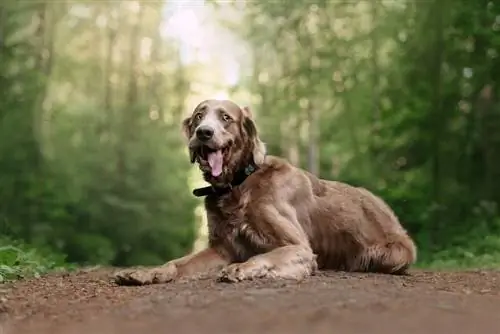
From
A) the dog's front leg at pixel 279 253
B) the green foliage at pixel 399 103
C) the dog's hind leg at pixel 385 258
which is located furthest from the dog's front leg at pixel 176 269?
the green foliage at pixel 399 103

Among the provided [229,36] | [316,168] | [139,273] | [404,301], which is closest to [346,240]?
[139,273]

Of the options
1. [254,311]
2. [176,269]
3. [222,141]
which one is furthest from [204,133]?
[254,311]

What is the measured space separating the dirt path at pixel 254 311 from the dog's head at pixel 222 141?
114cm

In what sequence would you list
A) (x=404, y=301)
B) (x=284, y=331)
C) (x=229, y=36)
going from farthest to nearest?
(x=229, y=36)
(x=404, y=301)
(x=284, y=331)

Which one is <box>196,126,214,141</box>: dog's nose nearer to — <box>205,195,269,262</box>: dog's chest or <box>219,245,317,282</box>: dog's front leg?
<box>205,195,269,262</box>: dog's chest

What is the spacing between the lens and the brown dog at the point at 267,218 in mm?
4832

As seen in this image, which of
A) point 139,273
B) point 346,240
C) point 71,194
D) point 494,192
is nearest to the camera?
point 139,273

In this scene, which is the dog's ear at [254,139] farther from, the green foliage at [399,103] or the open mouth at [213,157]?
the green foliage at [399,103]

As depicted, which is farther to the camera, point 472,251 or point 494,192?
point 494,192

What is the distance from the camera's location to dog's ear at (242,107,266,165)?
17.0ft

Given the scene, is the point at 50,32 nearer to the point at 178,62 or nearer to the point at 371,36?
the point at 178,62

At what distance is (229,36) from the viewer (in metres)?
13.8

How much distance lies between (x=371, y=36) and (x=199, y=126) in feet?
25.6

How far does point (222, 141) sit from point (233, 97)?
29.0 feet
